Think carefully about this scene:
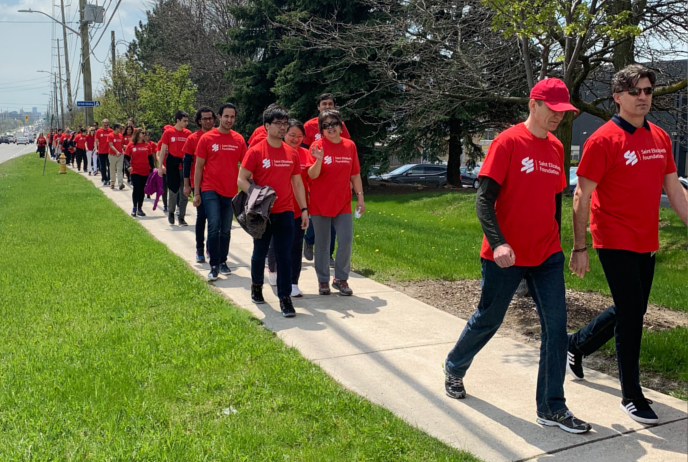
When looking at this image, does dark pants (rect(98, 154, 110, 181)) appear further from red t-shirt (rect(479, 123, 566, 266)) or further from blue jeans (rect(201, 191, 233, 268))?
red t-shirt (rect(479, 123, 566, 266))

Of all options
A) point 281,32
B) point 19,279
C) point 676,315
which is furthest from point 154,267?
point 281,32

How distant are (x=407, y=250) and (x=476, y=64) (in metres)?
5.12

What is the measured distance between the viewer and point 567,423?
13.1 ft

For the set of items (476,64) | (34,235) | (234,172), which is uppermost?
(476,64)

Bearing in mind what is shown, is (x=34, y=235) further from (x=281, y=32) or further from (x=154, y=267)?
(x=281, y=32)

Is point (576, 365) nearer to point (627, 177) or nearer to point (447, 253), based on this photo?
point (627, 177)

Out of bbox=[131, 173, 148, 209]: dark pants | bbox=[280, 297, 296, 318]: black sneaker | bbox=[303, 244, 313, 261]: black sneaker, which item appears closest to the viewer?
bbox=[280, 297, 296, 318]: black sneaker

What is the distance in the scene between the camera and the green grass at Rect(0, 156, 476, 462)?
3.70m

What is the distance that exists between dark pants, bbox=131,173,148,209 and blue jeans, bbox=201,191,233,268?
640 centimetres

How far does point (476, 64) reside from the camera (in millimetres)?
13609

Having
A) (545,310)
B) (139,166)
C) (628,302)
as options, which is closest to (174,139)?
(139,166)

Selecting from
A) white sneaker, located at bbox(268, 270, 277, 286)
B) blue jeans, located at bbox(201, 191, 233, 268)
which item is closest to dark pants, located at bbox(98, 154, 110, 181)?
blue jeans, located at bbox(201, 191, 233, 268)

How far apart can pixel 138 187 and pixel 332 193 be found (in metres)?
8.21

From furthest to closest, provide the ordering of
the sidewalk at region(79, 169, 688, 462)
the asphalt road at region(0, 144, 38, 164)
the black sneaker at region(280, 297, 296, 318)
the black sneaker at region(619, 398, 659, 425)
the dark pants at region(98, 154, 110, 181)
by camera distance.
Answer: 1. the asphalt road at region(0, 144, 38, 164)
2. the dark pants at region(98, 154, 110, 181)
3. the black sneaker at region(280, 297, 296, 318)
4. the black sneaker at region(619, 398, 659, 425)
5. the sidewalk at region(79, 169, 688, 462)
